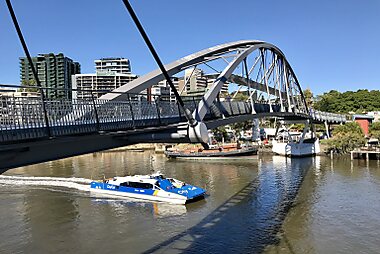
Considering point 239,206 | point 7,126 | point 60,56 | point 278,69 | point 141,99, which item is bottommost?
point 239,206

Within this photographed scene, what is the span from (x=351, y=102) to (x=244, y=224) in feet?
240

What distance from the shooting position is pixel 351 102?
266 ft

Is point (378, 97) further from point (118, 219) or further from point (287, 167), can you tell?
point (118, 219)

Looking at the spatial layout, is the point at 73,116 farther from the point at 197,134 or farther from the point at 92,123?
the point at 197,134

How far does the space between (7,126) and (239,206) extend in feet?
48.0

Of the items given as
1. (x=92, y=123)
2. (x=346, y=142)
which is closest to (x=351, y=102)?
(x=346, y=142)

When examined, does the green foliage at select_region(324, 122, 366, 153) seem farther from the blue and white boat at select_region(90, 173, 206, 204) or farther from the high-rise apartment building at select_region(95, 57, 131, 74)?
the high-rise apartment building at select_region(95, 57, 131, 74)

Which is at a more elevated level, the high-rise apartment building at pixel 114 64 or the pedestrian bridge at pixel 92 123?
the high-rise apartment building at pixel 114 64

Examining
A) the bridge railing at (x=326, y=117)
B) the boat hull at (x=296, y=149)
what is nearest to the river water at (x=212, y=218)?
the boat hull at (x=296, y=149)

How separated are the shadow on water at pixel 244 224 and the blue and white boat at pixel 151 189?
7.07 feet

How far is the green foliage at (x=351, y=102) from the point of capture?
78.8m

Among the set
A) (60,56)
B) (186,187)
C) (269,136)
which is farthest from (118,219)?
(60,56)

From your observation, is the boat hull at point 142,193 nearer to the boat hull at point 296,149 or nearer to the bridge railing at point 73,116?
the bridge railing at point 73,116

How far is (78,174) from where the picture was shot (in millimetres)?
34062
